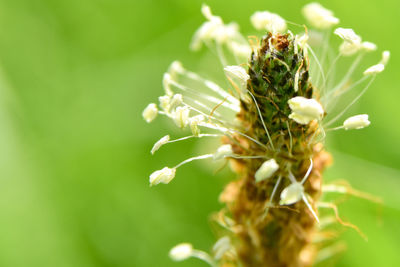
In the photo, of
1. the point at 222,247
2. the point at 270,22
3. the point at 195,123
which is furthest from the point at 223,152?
the point at 270,22

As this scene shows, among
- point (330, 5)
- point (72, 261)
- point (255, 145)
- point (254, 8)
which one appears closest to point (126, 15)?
point (254, 8)

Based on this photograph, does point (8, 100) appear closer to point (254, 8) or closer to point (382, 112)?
point (254, 8)

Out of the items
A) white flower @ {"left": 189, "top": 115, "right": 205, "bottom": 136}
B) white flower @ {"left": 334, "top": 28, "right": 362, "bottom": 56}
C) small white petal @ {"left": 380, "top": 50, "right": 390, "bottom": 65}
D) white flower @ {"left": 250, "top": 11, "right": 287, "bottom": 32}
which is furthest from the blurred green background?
white flower @ {"left": 189, "top": 115, "right": 205, "bottom": 136}

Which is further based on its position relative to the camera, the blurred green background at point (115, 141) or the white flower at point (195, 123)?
the blurred green background at point (115, 141)

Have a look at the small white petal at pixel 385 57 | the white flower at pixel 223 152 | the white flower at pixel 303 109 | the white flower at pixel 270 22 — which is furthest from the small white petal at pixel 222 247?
the small white petal at pixel 385 57

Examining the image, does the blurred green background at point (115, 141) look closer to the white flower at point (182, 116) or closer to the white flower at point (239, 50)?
the white flower at point (239, 50)
